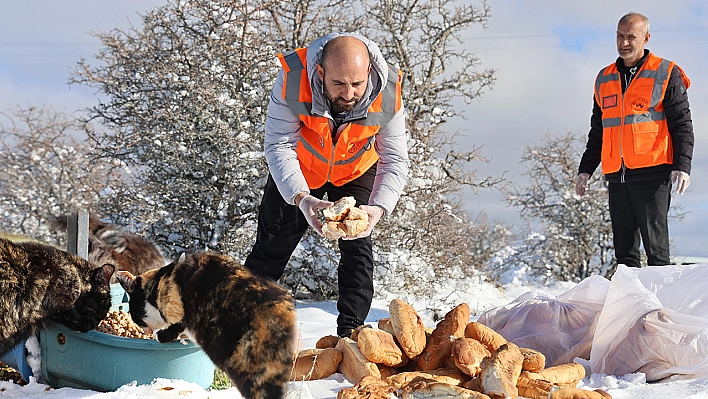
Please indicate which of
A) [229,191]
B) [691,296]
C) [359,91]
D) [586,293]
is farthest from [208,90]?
[691,296]

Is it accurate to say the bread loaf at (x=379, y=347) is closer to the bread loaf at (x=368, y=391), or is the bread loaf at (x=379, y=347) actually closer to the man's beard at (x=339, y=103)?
the bread loaf at (x=368, y=391)

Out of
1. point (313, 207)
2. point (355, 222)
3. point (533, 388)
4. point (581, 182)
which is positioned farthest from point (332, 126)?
point (581, 182)

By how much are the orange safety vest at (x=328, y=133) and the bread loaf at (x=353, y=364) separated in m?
0.96

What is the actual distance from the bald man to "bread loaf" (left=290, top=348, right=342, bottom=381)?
50cm

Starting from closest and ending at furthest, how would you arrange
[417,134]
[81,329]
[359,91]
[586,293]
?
1. [81,329]
2. [359,91]
3. [586,293]
4. [417,134]

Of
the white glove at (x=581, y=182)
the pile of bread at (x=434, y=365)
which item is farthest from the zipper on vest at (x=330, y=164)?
the white glove at (x=581, y=182)

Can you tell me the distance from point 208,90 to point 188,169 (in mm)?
794

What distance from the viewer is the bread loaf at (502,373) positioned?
241 centimetres

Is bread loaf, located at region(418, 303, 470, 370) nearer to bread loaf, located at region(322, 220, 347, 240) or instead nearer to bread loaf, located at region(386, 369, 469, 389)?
bread loaf, located at region(386, 369, 469, 389)

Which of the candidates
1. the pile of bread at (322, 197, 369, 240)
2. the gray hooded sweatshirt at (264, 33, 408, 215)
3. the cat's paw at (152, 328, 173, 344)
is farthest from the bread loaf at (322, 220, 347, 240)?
the cat's paw at (152, 328, 173, 344)

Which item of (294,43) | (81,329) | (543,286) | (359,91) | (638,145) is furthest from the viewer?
(543,286)

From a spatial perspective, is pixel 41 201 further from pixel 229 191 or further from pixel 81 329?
pixel 81 329

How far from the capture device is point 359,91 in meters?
2.94

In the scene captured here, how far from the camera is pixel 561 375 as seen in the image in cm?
274
